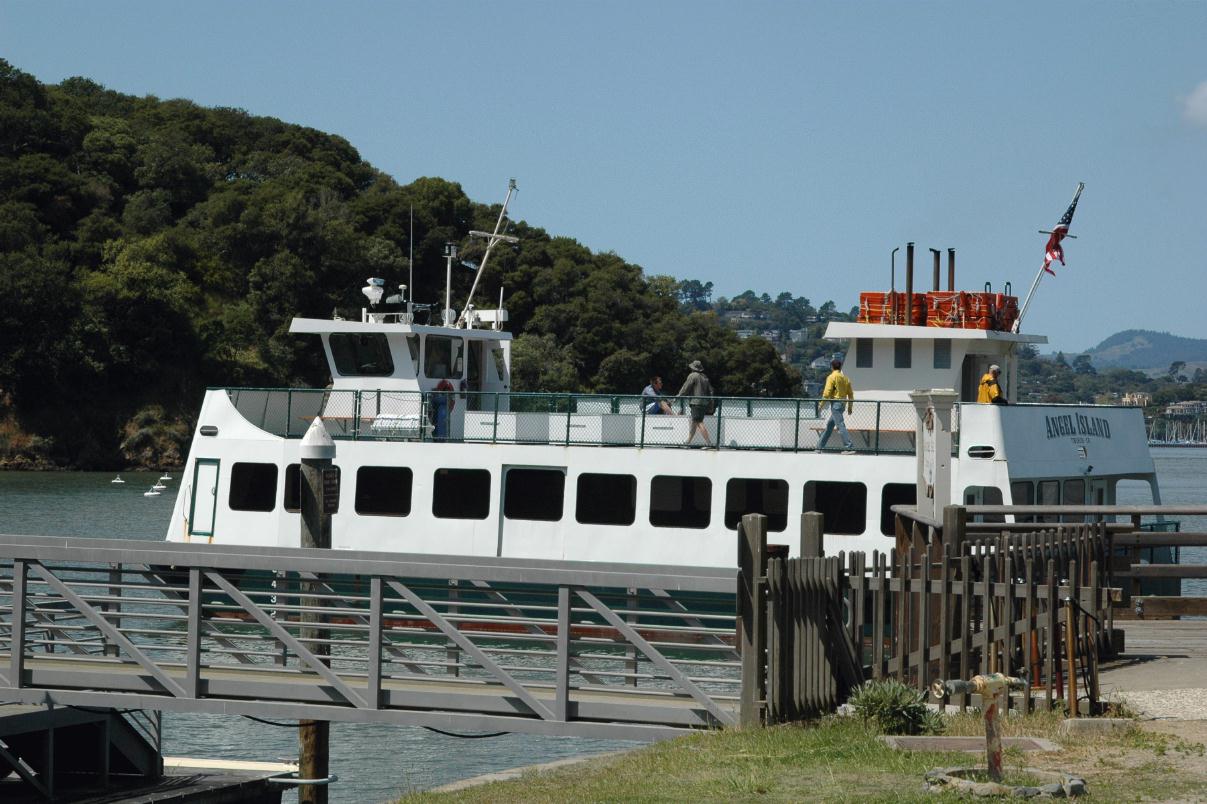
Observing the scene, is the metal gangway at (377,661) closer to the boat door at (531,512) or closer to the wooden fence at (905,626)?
the wooden fence at (905,626)

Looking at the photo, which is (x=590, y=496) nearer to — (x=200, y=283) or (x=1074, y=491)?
(x=1074, y=491)

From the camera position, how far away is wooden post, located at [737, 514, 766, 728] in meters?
10.5

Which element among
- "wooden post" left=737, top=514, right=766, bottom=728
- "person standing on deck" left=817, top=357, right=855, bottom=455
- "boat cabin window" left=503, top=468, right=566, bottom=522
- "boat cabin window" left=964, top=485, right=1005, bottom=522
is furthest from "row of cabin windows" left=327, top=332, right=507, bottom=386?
"wooden post" left=737, top=514, right=766, bottom=728

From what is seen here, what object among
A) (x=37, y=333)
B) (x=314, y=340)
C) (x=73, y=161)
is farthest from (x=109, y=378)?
(x=73, y=161)

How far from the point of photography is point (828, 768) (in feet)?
30.1

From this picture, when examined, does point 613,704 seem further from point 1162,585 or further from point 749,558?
point 1162,585

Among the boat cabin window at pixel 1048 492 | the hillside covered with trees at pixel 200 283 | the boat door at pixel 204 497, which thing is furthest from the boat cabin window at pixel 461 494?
the hillside covered with trees at pixel 200 283

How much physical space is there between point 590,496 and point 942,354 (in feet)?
21.1

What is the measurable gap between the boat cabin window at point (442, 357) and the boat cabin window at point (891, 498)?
9545 mm

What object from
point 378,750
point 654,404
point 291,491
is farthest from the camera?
point 291,491

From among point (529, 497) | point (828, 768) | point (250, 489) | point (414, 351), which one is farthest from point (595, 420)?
point (828, 768)

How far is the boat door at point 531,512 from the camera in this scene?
24266 mm

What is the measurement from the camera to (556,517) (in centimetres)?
2469

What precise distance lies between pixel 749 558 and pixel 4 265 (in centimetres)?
7994
